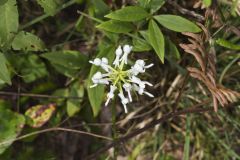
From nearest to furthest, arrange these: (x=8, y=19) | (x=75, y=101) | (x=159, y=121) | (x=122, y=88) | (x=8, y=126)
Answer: (x=8, y=19), (x=122, y=88), (x=159, y=121), (x=8, y=126), (x=75, y=101)

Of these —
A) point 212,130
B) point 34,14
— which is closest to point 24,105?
point 34,14

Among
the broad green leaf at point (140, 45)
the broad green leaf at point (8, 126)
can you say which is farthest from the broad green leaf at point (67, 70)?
the broad green leaf at point (140, 45)

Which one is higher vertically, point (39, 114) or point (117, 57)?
point (117, 57)

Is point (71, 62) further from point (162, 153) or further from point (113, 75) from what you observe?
point (162, 153)

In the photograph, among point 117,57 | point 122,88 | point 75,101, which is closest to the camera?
point 117,57

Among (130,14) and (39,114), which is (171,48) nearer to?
(130,14)

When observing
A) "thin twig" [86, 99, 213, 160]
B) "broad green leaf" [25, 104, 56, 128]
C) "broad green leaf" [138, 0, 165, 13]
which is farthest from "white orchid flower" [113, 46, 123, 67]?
"broad green leaf" [25, 104, 56, 128]

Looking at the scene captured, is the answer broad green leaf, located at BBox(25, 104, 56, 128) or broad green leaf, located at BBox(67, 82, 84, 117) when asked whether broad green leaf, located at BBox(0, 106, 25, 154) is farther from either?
broad green leaf, located at BBox(67, 82, 84, 117)

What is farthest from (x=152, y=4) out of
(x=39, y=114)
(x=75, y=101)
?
(x=39, y=114)
